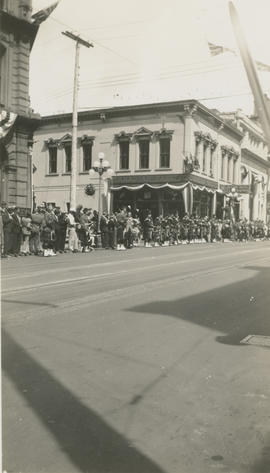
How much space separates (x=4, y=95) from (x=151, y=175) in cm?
1532

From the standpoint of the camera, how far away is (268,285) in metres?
11.1

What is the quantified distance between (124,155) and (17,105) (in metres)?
15.2

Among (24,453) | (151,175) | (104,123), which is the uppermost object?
(104,123)

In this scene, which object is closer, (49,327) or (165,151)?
(49,327)

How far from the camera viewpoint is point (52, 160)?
4122cm

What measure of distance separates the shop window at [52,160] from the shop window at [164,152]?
8449 millimetres

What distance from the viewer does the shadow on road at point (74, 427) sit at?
316cm

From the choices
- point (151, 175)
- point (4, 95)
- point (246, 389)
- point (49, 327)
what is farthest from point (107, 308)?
point (151, 175)

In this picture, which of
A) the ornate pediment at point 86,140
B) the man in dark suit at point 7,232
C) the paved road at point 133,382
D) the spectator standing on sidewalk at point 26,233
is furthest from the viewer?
the ornate pediment at point 86,140

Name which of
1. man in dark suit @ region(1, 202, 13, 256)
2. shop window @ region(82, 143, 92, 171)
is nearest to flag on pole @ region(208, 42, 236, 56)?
man in dark suit @ region(1, 202, 13, 256)

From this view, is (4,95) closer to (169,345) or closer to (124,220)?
(124,220)

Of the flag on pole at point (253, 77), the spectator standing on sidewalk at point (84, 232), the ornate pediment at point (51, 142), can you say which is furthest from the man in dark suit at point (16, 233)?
the ornate pediment at point (51, 142)

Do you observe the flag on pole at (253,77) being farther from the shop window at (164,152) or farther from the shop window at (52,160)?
the shop window at (52,160)

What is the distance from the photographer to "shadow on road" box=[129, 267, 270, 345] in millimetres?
6773
